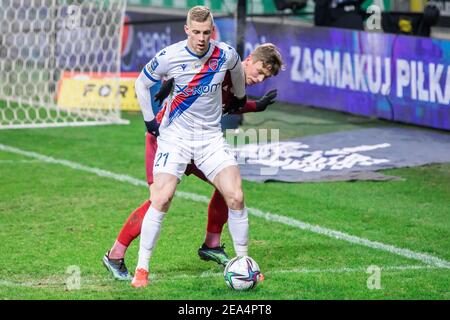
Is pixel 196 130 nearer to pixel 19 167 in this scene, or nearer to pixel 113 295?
pixel 113 295

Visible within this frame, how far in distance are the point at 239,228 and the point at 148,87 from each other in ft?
3.81

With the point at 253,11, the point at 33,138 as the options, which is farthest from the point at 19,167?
the point at 253,11

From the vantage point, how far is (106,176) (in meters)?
12.0

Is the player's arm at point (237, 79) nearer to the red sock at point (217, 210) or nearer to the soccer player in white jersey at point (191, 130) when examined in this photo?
the soccer player in white jersey at point (191, 130)

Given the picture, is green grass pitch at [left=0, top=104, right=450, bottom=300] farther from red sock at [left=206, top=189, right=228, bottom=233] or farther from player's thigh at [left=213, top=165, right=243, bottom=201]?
player's thigh at [left=213, top=165, right=243, bottom=201]

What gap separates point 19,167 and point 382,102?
17.8 ft

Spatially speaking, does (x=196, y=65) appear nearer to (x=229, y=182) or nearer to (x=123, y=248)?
(x=229, y=182)

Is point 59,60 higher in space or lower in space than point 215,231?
lower

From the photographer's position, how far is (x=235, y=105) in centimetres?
821

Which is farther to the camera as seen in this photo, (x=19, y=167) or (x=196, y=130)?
(x=19, y=167)

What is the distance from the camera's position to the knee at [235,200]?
7605 millimetres

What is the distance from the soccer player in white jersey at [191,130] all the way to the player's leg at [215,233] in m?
0.65
